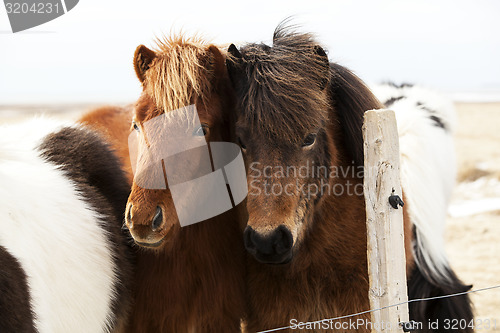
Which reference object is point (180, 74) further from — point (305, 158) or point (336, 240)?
point (336, 240)

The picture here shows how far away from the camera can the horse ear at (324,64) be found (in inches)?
105

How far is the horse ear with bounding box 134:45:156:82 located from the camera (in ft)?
8.89

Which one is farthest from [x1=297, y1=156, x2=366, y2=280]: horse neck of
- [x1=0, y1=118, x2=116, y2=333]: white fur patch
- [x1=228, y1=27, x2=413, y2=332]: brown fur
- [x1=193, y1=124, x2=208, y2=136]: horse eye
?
[x1=0, y1=118, x2=116, y2=333]: white fur patch

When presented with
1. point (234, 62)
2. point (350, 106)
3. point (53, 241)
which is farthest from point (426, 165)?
point (53, 241)

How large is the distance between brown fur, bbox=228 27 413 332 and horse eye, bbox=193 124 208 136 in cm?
18

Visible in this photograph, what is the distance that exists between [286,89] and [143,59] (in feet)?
2.70

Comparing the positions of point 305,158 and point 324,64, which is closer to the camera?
point 305,158

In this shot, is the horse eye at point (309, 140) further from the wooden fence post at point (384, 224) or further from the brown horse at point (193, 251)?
the brown horse at point (193, 251)

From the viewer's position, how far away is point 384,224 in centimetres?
227

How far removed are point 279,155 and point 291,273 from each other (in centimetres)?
70

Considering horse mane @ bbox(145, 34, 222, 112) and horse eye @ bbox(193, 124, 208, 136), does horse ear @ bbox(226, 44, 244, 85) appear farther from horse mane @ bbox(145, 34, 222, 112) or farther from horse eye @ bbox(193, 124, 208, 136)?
horse eye @ bbox(193, 124, 208, 136)

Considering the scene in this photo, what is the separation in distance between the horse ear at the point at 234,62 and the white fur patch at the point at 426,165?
1619 mm

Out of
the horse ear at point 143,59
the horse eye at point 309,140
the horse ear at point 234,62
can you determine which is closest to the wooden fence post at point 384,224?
the horse eye at point 309,140

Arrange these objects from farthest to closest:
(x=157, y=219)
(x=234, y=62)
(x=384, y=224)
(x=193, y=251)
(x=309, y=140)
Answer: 1. (x=193, y=251)
2. (x=234, y=62)
3. (x=309, y=140)
4. (x=157, y=219)
5. (x=384, y=224)
